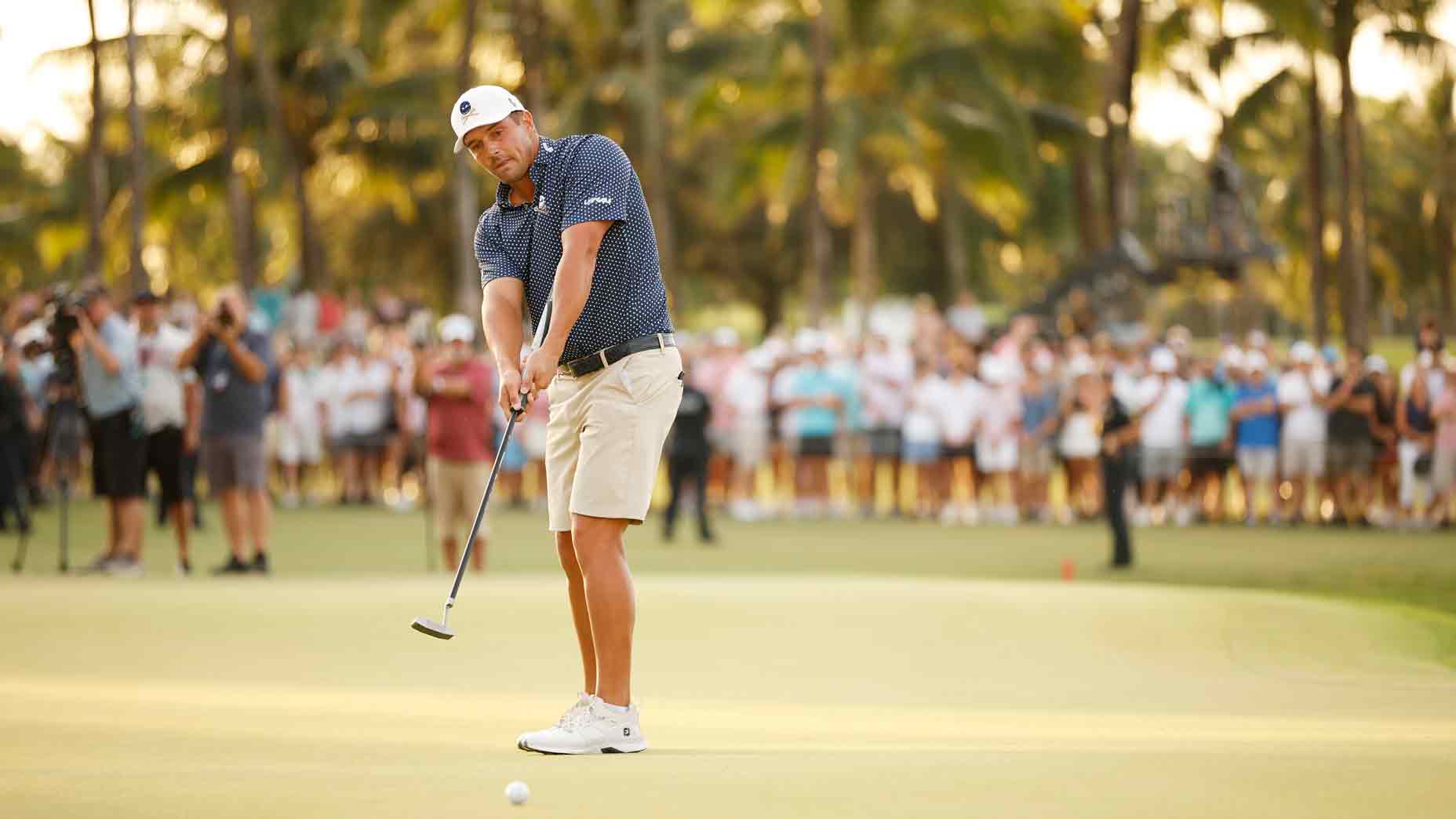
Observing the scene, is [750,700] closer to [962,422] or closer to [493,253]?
[493,253]

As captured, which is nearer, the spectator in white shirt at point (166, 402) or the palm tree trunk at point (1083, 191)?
the spectator in white shirt at point (166, 402)

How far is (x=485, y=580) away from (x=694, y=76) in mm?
31967

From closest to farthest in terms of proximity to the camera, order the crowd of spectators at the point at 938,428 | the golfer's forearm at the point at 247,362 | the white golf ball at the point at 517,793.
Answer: the white golf ball at the point at 517,793
the golfer's forearm at the point at 247,362
the crowd of spectators at the point at 938,428

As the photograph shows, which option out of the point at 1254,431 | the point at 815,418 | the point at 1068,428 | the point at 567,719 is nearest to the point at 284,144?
the point at 815,418

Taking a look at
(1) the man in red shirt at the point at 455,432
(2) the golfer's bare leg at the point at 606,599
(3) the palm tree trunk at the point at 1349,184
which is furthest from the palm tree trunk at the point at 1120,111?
(2) the golfer's bare leg at the point at 606,599

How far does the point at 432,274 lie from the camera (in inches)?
2152

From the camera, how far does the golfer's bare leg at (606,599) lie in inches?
263

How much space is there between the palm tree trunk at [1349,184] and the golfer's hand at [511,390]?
1145 inches

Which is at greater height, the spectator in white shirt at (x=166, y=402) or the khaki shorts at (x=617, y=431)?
the spectator in white shirt at (x=166, y=402)

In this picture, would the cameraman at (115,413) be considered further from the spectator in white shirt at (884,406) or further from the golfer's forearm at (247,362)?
the spectator in white shirt at (884,406)

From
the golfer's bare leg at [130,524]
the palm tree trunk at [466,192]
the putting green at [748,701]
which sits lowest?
the putting green at [748,701]

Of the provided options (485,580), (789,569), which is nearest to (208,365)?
(485,580)

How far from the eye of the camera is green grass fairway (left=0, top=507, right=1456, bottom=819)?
18.6ft

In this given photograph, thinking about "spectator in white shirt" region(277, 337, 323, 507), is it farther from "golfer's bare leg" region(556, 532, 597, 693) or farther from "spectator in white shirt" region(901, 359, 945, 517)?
"golfer's bare leg" region(556, 532, 597, 693)
